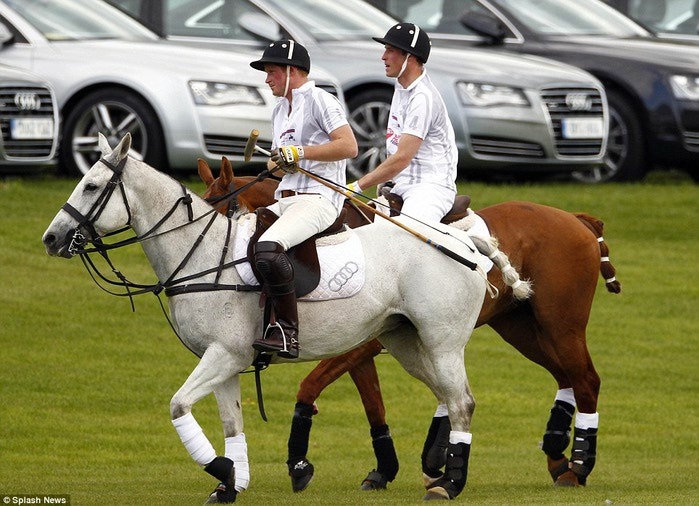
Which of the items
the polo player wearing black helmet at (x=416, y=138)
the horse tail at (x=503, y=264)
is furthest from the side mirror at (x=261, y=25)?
the horse tail at (x=503, y=264)

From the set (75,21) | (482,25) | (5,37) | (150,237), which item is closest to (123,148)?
(150,237)

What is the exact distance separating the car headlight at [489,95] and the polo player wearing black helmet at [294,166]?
31.8 ft

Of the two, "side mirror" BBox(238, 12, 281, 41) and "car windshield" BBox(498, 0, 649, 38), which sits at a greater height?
"side mirror" BBox(238, 12, 281, 41)

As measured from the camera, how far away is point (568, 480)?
11875mm

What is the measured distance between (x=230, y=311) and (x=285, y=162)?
2.90ft

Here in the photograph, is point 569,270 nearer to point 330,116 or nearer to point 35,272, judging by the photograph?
point 330,116

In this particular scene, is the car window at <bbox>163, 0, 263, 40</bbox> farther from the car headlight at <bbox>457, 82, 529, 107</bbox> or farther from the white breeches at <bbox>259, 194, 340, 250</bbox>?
the white breeches at <bbox>259, 194, 340, 250</bbox>

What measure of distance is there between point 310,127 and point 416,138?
3.35 feet

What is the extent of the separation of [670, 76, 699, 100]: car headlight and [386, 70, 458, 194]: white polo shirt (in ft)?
33.7

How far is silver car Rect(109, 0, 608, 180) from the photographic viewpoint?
20.2m

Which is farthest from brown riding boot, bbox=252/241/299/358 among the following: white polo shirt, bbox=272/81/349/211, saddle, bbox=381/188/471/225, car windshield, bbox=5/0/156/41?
car windshield, bbox=5/0/156/41

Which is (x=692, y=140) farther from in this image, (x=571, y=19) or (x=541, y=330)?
(x=541, y=330)

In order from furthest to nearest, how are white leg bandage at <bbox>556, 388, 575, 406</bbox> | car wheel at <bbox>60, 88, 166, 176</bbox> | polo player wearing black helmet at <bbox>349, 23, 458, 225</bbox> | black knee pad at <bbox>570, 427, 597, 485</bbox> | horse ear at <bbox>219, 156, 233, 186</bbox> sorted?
car wheel at <bbox>60, 88, 166, 176</bbox> < white leg bandage at <bbox>556, 388, 575, 406</bbox> < black knee pad at <bbox>570, 427, 597, 485</bbox> < horse ear at <bbox>219, 156, 233, 186</bbox> < polo player wearing black helmet at <bbox>349, 23, 458, 225</bbox>

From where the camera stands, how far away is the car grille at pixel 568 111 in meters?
20.6
